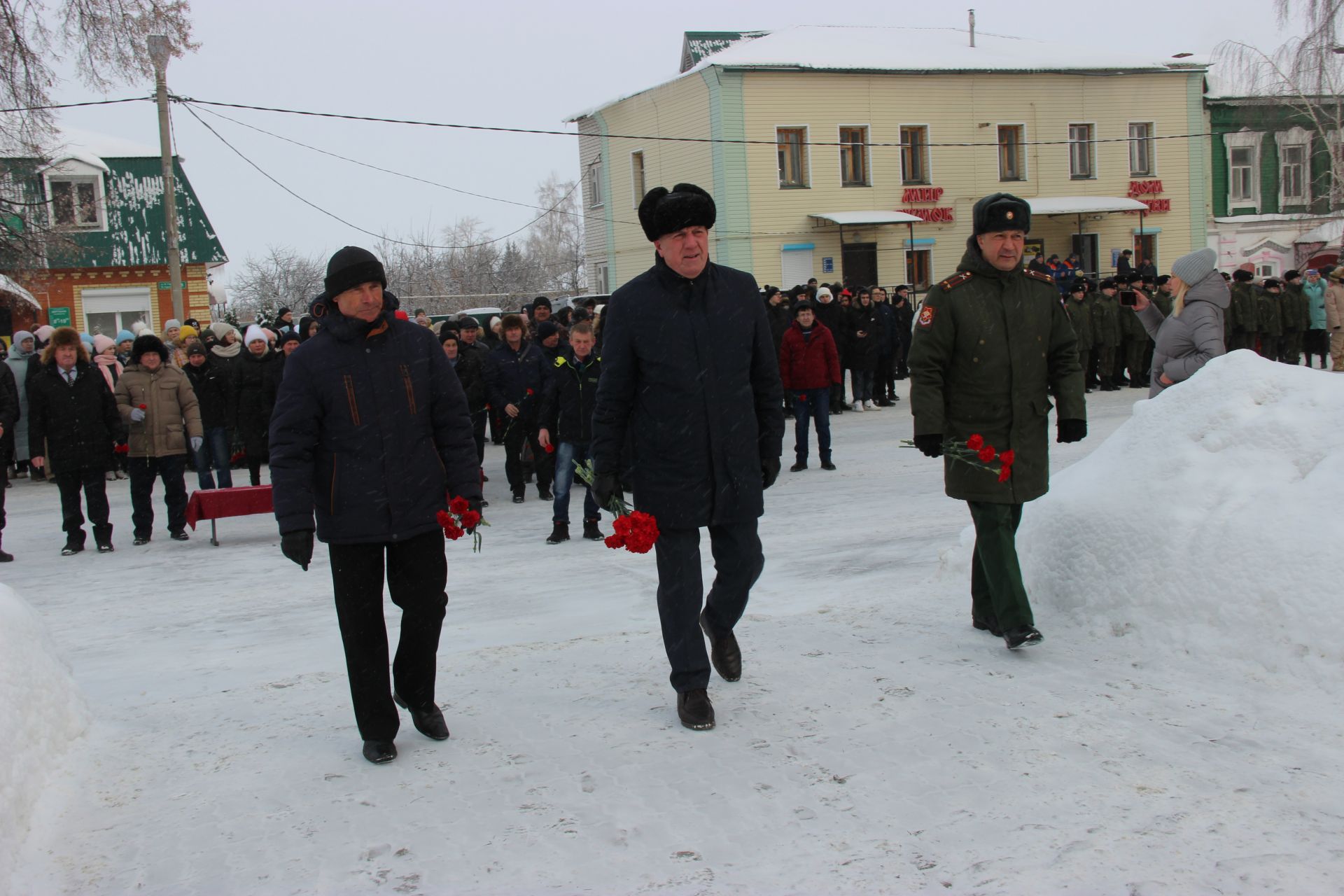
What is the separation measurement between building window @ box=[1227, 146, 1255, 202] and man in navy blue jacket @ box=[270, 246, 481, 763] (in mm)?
44683

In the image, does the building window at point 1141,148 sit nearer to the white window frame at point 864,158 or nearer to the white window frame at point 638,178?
the white window frame at point 864,158

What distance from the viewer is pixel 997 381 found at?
17.4 feet

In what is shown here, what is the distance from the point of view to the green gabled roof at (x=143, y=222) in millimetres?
33938

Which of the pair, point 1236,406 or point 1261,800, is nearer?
point 1261,800

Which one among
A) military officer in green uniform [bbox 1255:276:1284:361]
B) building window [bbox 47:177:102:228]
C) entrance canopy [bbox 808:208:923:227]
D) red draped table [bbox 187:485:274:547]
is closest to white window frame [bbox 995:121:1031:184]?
entrance canopy [bbox 808:208:923:227]

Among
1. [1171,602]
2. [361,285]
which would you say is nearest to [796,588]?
[1171,602]

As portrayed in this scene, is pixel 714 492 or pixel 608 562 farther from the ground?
pixel 714 492

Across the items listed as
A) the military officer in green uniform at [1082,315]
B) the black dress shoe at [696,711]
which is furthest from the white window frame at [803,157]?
the black dress shoe at [696,711]

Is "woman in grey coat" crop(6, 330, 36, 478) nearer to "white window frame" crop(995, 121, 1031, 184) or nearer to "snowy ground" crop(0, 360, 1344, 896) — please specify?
"snowy ground" crop(0, 360, 1344, 896)

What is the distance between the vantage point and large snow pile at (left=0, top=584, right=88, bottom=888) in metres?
3.90

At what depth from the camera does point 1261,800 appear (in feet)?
12.4

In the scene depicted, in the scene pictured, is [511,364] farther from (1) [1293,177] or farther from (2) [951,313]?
(1) [1293,177]

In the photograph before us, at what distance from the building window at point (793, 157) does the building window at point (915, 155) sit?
3227 millimetres

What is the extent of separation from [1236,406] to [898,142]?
1294 inches
